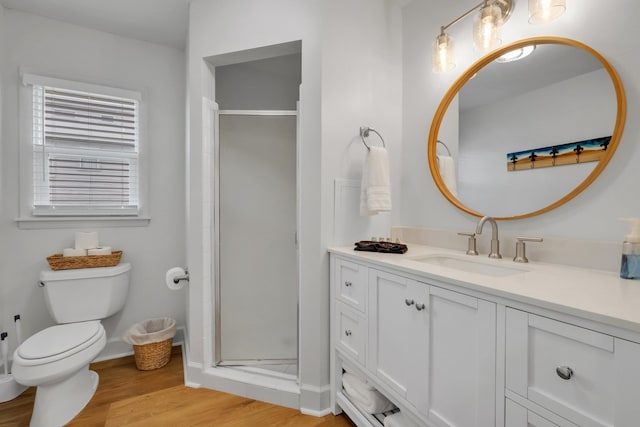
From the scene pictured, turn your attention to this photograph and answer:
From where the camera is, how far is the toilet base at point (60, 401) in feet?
5.07

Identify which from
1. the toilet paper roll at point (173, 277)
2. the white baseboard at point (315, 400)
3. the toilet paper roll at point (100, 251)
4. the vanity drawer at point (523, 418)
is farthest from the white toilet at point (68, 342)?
the vanity drawer at point (523, 418)

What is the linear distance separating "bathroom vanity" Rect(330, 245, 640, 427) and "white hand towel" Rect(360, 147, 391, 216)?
0.97 ft

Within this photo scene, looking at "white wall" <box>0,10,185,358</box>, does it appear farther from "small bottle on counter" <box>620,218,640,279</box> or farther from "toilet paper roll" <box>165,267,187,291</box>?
"small bottle on counter" <box>620,218,640,279</box>

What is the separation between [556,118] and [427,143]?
→ 66cm

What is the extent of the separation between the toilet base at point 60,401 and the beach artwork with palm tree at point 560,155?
2588 millimetres

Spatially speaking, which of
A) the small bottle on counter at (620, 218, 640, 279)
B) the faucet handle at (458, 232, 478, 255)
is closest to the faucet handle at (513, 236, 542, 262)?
the faucet handle at (458, 232, 478, 255)

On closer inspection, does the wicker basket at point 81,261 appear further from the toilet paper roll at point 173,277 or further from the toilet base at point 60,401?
the toilet base at point 60,401

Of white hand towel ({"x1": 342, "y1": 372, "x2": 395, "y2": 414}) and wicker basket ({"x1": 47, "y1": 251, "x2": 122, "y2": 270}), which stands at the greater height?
wicker basket ({"x1": 47, "y1": 251, "x2": 122, "y2": 270})

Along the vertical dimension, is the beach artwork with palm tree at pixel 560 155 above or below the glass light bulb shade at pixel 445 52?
below

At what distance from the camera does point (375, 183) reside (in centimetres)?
162

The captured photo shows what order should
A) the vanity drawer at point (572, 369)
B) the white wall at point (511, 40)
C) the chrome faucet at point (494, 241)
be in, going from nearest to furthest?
the vanity drawer at point (572, 369)
the white wall at point (511, 40)
the chrome faucet at point (494, 241)

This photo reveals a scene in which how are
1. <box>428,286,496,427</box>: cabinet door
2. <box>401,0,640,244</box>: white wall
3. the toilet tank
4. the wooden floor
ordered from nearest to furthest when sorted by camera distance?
<box>428,286,496,427</box>: cabinet door < <box>401,0,640,244</box>: white wall < the wooden floor < the toilet tank

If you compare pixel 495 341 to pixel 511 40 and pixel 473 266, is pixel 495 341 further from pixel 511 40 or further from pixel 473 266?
pixel 511 40

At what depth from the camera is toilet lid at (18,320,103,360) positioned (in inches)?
59.9
